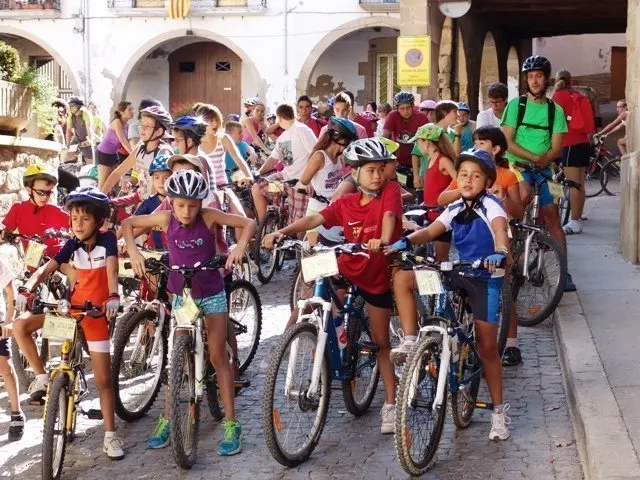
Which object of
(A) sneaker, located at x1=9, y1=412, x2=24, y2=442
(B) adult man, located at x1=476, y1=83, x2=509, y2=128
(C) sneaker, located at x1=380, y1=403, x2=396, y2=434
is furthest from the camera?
(B) adult man, located at x1=476, y1=83, x2=509, y2=128

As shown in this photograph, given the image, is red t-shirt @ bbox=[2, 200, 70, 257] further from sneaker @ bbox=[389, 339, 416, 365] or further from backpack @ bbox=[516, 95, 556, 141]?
backpack @ bbox=[516, 95, 556, 141]

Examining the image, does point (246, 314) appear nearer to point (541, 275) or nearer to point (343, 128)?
point (343, 128)

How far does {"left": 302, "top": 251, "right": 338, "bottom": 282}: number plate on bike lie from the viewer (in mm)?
6098

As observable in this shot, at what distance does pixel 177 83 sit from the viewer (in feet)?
121

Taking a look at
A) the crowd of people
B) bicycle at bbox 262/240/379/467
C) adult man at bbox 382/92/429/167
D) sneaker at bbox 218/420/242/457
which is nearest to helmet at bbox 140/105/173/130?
the crowd of people

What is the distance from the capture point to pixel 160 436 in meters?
6.55

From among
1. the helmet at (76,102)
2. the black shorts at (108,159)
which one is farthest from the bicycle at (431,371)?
the helmet at (76,102)

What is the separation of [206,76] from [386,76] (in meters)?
5.68

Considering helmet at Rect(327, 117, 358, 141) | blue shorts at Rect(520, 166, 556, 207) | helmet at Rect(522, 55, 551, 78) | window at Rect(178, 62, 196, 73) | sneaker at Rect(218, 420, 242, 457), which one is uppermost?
window at Rect(178, 62, 196, 73)

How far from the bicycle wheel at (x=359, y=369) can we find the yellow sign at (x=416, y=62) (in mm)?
10130

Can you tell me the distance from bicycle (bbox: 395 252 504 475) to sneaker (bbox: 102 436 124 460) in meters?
1.60

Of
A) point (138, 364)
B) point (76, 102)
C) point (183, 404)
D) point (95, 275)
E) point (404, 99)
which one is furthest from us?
point (76, 102)

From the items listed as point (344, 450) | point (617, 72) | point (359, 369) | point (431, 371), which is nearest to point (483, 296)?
point (431, 371)

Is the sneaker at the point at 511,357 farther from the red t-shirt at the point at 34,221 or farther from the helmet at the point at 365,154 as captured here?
the red t-shirt at the point at 34,221
